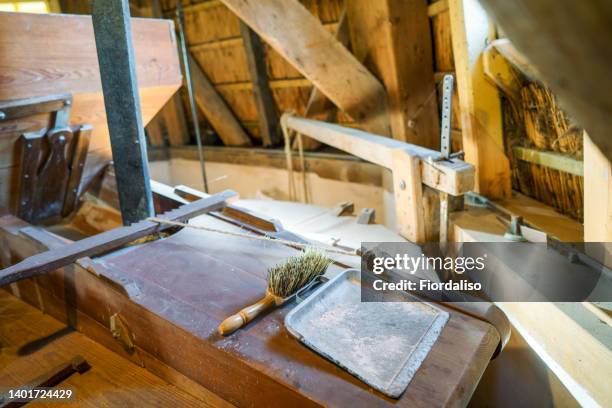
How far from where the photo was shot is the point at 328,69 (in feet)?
9.37

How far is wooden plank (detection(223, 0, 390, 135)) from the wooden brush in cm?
179

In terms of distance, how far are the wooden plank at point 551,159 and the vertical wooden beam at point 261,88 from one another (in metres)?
2.50

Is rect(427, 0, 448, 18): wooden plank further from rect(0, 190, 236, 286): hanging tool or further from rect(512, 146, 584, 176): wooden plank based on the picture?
rect(0, 190, 236, 286): hanging tool

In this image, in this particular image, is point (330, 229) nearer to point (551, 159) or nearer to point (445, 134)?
point (445, 134)

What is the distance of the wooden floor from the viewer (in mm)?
1226

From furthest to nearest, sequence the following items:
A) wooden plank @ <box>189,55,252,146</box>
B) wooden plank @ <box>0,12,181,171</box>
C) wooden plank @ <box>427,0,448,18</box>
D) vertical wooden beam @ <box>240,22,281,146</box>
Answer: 1. wooden plank @ <box>189,55,252,146</box>
2. vertical wooden beam @ <box>240,22,281,146</box>
3. wooden plank @ <box>427,0,448,18</box>
4. wooden plank @ <box>0,12,181,171</box>

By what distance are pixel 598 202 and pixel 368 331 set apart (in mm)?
886

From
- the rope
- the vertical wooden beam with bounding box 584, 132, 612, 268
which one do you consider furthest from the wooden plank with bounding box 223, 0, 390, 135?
the vertical wooden beam with bounding box 584, 132, 612, 268

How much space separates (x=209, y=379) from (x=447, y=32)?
2.36 m

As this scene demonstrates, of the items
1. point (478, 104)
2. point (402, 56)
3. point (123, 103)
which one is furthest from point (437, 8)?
point (123, 103)

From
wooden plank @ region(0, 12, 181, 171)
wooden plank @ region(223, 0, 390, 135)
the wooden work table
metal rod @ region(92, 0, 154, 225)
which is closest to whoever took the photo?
the wooden work table

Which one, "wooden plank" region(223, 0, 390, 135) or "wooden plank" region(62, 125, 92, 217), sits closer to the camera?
"wooden plank" region(62, 125, 92, 217)

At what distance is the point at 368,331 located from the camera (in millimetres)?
1094

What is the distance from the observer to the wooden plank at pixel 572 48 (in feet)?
1.20
